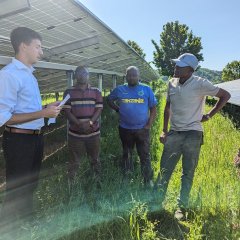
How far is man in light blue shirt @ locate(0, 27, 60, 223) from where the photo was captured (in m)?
2.90

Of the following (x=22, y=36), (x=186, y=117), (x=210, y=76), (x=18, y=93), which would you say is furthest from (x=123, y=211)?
(x=210, y=76)

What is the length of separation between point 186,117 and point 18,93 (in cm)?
199

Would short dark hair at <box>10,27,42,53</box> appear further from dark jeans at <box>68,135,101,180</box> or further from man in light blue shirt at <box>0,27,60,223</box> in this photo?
dark jeans at <box>68,135,101,180</box>

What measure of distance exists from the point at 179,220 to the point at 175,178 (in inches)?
55.4

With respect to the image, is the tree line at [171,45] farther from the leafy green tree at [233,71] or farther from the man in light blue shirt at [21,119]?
the man in light blue shirt at [21,119]

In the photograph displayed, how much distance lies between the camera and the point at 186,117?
428 cm

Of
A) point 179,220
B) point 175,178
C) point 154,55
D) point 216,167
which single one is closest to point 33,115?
point 179,220

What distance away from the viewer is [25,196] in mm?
3213

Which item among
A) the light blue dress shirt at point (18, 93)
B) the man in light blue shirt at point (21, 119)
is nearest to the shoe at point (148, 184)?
the man in light blue shirt at point (21, 119)

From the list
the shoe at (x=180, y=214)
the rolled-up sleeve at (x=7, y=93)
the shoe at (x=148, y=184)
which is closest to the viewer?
the rolled-up sleeve at (x=7, y=93)

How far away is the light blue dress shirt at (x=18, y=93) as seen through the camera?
2.87m

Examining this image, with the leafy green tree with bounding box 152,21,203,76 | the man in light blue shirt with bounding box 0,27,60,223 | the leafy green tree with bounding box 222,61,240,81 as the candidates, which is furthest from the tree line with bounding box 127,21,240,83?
the man in light blue shirt with bounding box 0,27,60,223

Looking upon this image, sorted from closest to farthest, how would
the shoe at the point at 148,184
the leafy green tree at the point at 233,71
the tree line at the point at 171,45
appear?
the shoe at the point at 148,184 < the tree line at the point at 171,45 < the leafy green tree at the point at 233,71

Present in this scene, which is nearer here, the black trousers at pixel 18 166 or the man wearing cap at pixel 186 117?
the black trousers at pixel 18 166
